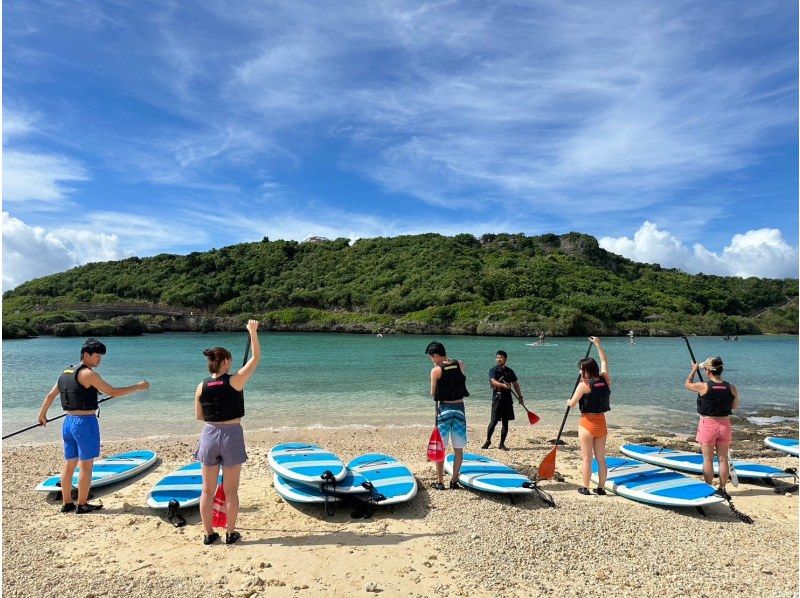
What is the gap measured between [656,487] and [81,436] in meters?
7.80

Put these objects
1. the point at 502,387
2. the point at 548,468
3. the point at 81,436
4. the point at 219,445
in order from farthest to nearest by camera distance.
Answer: the point at 502,387, the point at 548,468, the point at 81,436, the point at 219,445

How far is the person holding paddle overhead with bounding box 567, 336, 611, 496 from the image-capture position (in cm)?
653

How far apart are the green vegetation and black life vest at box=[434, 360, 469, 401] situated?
66925mm

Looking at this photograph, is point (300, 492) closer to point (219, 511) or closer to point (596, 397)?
point (219, 511)

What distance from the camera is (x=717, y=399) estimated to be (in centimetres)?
648

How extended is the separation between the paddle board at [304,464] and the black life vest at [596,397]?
356cm

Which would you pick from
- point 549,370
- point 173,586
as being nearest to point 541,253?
point 549,370

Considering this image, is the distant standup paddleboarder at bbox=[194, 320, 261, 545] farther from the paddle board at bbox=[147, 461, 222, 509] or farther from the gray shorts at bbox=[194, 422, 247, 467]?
the paddle board at bbox=[147, 461, 222, 509]

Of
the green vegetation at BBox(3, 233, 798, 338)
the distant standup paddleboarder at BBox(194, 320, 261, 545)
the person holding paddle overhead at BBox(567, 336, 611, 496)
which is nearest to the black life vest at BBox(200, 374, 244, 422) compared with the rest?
the distant standup paddleboarder at BBox(194, 320, 261, 545)

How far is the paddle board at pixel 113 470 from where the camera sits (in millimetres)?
6950

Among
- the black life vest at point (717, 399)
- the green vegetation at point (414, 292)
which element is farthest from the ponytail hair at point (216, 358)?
the green vegetation at point (414, 292)

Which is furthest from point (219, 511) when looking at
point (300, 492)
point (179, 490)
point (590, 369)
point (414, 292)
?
point (414, 292)

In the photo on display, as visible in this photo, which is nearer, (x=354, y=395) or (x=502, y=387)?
(x=502, y=387)

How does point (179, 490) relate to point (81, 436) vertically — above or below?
below
